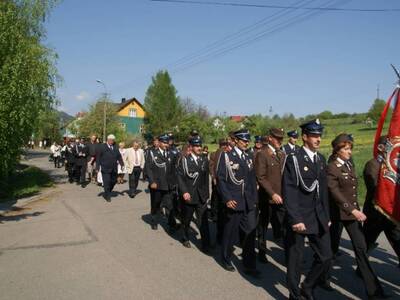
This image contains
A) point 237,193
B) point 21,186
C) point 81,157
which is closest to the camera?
point 237,193

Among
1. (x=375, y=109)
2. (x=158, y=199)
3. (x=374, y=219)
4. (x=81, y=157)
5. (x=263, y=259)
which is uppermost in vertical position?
(x=375, y=109)

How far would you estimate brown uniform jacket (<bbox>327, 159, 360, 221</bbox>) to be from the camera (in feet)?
18.4

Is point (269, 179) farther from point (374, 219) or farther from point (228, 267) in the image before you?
point (374, 219)

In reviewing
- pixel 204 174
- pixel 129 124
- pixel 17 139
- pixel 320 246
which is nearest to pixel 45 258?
pixel 204 174

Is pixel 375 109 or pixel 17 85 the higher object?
pixel 375 109

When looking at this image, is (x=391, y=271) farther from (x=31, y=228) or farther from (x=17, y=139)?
(x=17, y=139)

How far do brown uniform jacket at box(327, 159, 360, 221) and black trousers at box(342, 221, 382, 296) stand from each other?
166mm

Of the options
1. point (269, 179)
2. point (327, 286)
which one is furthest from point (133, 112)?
point (327, 286)

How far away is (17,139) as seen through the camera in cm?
1509

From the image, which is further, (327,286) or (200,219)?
(200,219)

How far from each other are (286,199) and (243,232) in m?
1.57

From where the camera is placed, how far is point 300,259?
514cm

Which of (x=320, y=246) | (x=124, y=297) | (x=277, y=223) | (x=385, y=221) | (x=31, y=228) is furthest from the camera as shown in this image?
(x=31, y=228)

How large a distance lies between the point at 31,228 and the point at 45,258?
2665 mm
